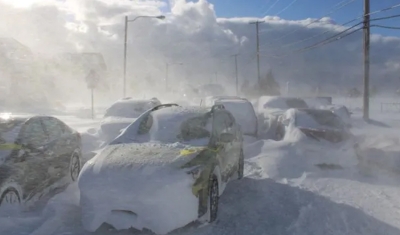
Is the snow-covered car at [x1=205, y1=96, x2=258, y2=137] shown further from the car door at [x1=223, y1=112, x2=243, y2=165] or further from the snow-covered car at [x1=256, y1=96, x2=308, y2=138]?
the car door at [x1=223, y1=112, x2=243, y2=165]

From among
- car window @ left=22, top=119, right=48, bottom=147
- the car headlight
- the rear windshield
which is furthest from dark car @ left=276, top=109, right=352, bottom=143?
car window @ left=22, top=119, right=48, bottom=147

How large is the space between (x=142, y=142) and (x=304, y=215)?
2.58 meters

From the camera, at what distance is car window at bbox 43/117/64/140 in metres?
7.14

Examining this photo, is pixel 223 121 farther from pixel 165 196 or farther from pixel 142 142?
pixel 165 196

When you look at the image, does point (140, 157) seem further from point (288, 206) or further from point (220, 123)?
point (288, 206)

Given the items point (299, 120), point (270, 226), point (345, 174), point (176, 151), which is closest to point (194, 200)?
point (176, 151)

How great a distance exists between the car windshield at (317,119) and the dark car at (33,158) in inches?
240

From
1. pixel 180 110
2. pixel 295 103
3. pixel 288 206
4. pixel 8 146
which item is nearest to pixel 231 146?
pixel 180 110

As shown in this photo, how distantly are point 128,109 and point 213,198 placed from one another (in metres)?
9.27

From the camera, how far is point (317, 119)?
37.4 ft

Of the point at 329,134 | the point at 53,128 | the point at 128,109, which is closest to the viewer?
the point at 53,128

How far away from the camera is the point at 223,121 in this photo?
24.1 ft

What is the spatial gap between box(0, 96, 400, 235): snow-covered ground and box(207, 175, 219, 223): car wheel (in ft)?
0.37

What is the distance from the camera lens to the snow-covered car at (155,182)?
4699mm
